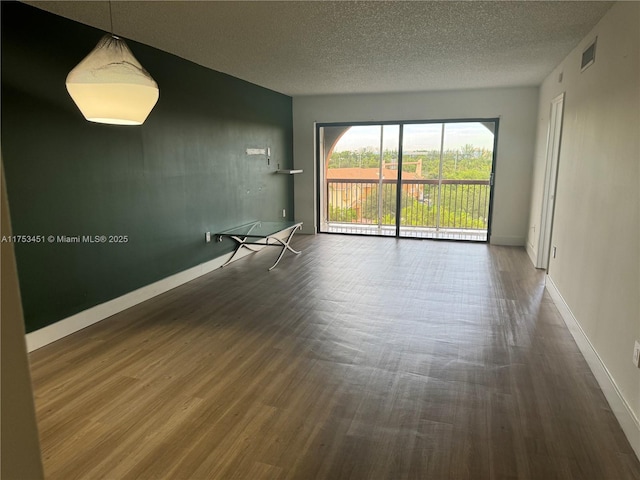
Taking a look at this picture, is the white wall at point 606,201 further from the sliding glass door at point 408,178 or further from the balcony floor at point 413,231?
the balcony floor at point 413,231

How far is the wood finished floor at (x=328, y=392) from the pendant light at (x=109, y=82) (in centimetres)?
158

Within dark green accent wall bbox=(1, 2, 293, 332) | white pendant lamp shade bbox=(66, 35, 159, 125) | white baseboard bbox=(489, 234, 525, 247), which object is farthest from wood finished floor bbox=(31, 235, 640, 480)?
white baseboard bbox=(489, 234, 525, 247)

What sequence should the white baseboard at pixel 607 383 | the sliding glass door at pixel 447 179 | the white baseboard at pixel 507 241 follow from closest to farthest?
1. the white baseboard at pixel 607 383
2. the white baseboard at pixel 507 241
3. the sliding glass door at pixel 447 179

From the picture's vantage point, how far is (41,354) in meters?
2.84

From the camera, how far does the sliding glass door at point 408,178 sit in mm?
6613

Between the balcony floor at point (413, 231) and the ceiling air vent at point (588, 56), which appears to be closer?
the ceiling air vent at point (588, 56)

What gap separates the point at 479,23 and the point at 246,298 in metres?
3.03

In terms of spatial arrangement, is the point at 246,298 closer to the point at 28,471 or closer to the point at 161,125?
the point at 161,125

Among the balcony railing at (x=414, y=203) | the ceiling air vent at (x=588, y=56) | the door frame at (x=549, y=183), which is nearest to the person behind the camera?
the ceiling air vent at (x=588, y=56)

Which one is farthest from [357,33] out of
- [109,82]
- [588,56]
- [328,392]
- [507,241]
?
[507,241]

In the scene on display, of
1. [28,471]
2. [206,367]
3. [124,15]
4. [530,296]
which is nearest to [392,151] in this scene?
[530,296]

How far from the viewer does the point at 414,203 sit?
23.4ft

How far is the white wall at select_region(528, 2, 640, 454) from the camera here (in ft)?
7.11

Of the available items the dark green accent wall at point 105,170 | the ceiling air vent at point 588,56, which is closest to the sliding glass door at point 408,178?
the dark green accent wall at point 105,170
